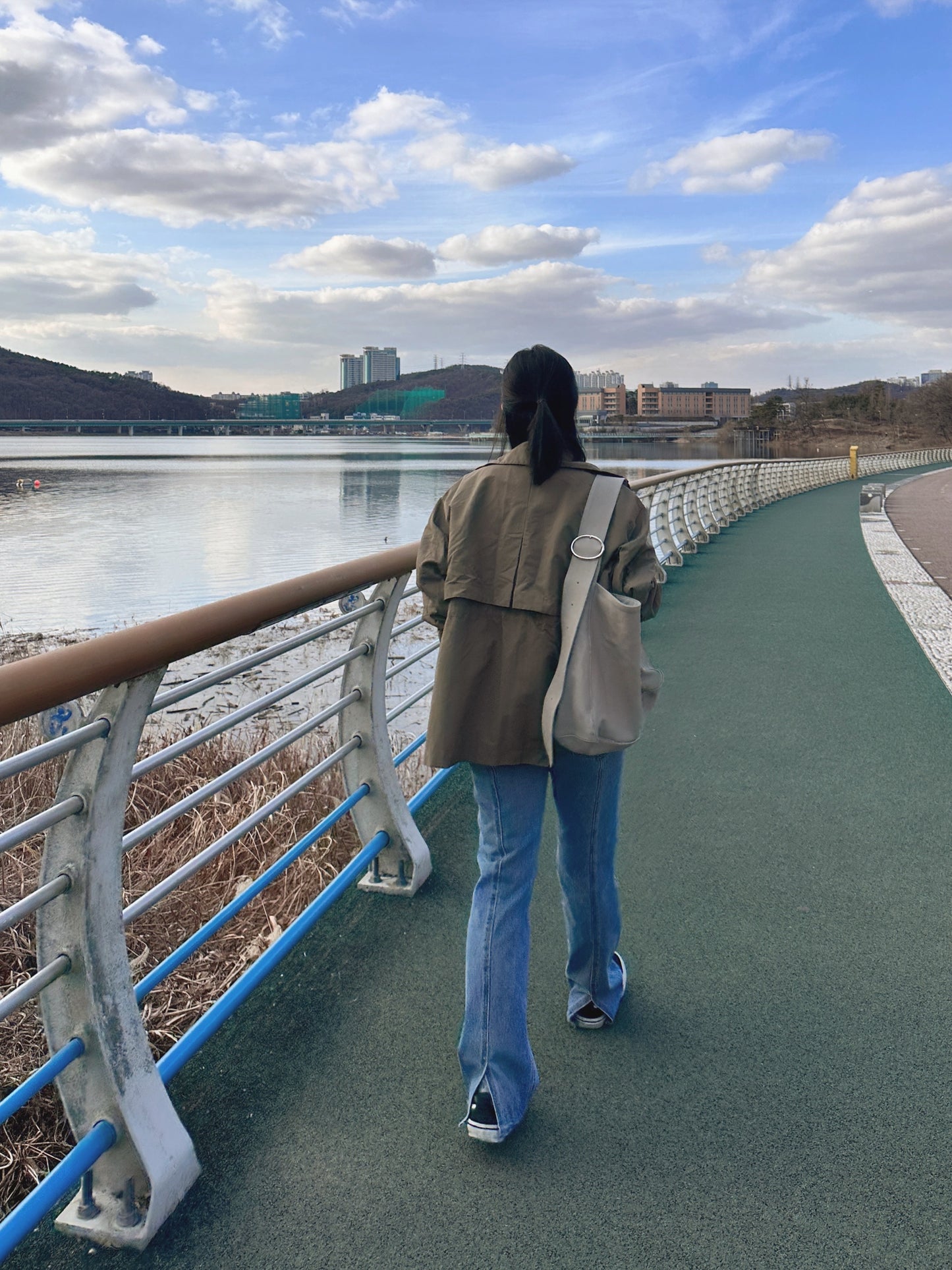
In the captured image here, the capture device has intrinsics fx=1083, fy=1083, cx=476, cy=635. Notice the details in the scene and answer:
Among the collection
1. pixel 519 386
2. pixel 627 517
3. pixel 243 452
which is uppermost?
pixel 519 386

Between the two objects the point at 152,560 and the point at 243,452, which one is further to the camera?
the point at 243,452

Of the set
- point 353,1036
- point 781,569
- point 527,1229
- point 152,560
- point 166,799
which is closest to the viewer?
point 527,1229

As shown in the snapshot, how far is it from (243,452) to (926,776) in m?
131

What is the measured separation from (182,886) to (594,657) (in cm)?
347

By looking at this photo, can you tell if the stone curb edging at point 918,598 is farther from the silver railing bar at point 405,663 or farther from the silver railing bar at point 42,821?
the silver railing bar at point 42,821

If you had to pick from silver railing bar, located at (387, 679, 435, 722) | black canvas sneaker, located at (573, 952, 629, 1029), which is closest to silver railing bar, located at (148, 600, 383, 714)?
silver railing bar, located at (387, 679, 435, 722)

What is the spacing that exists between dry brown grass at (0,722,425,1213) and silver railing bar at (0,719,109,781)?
1252 millimetres

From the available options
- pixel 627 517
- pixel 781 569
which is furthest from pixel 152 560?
pixel 627 517

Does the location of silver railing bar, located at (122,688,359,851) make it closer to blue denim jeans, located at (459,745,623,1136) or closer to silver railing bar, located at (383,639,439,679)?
silver railing bar, located at (383,639,439,679)

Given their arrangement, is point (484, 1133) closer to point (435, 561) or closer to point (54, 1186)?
point (54, 1186)

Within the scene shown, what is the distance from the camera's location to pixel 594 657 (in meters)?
2.12

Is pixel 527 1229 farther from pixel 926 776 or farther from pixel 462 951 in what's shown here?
pixel 926 776

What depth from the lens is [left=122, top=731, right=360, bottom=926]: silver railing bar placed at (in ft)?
6.63

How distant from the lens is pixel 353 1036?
2607 millimetres
